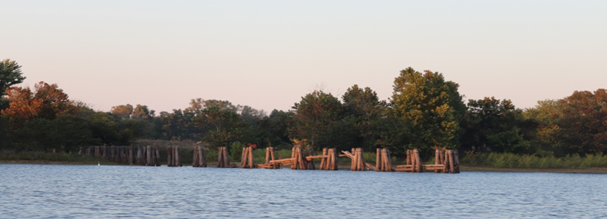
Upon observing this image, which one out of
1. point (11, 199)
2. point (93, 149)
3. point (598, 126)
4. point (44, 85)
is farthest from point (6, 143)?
point (598, 126)

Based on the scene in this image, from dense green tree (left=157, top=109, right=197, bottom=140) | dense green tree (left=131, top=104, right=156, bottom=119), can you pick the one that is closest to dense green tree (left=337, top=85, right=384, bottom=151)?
dense green tree (left=157, top=109, right=197, bottom=140)

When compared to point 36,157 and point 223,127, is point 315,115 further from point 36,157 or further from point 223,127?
point 36,157

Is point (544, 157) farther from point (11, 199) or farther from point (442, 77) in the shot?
point (11, 199)

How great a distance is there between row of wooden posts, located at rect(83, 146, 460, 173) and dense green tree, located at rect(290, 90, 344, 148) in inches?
258

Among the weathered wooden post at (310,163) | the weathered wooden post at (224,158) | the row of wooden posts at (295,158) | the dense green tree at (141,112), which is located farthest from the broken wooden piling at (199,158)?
the dense green tree at (141,112)

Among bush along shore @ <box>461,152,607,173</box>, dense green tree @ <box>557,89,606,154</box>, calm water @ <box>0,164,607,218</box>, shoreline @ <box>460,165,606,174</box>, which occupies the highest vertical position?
dense green tree @ <box>557,89,606,154</box>

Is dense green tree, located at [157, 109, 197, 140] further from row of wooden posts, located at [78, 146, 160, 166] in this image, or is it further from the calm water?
the calm water

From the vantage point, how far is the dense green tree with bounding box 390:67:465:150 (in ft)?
215

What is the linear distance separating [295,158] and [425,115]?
39.2ft

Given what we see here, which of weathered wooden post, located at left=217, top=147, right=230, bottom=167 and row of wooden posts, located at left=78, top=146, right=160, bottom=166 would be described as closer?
weathered wooden post, located at left=217, top=147, right=230, bottom=167

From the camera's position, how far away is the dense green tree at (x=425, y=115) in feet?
215

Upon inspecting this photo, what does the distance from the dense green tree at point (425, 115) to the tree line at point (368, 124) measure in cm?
8

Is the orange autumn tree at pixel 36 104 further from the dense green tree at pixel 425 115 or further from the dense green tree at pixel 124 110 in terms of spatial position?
the dense green tree at pixel 124 110

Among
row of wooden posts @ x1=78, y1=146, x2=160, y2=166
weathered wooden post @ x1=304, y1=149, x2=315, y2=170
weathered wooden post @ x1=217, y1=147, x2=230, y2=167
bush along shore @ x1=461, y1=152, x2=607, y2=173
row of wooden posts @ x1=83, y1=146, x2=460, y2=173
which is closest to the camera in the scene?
row of wooden posts @ x1=83, y1=146, x2=460, y2=173
